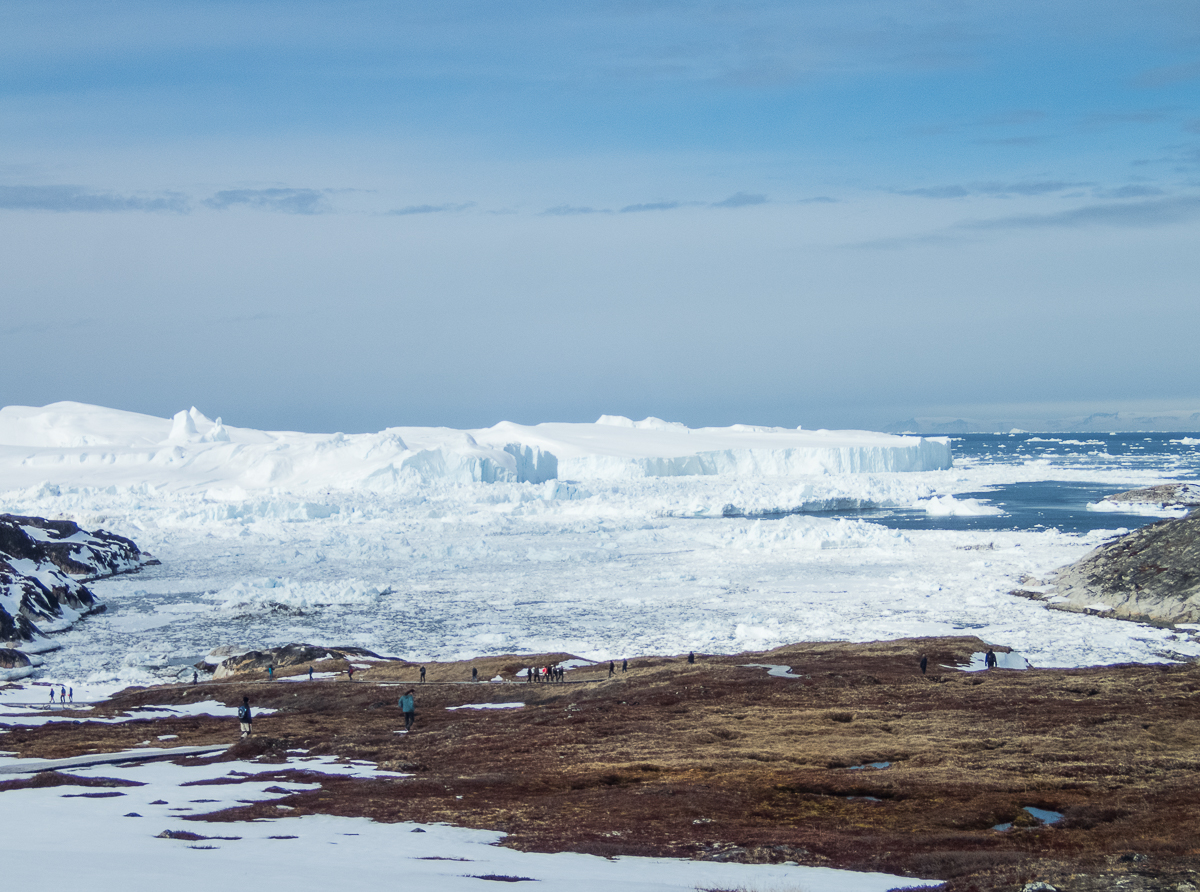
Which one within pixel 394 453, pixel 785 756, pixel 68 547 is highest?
pixel 394 453

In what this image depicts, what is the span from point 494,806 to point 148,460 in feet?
299

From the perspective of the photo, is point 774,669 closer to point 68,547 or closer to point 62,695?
point 62,695

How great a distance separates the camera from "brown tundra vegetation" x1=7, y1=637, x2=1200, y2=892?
1102 cm

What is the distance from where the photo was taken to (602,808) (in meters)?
13.5

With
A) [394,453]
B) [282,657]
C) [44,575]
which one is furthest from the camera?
[394,453]

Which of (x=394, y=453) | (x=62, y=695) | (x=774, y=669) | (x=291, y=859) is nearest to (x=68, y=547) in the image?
(x=62, y=695)

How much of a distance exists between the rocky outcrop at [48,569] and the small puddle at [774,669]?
1020 inches

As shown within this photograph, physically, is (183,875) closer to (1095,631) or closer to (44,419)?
(1095,631)

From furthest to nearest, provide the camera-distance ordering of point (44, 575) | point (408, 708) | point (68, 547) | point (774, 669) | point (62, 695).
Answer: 1. point (68, 547)
2. point (44, 575)
3. point (62, 695)
4. point (774, 669)
5. point (408, 708)

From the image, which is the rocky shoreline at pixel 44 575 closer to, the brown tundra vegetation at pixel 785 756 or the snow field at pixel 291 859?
the brown tundra vegetation at pixel 785 756

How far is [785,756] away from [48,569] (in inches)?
1549

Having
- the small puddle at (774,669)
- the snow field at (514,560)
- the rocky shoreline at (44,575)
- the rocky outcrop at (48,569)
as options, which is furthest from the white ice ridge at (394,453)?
the small puddle at (774,669)

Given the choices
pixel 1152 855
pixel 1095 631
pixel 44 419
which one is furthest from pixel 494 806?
pixel 44 419

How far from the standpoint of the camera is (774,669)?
1023 inches
